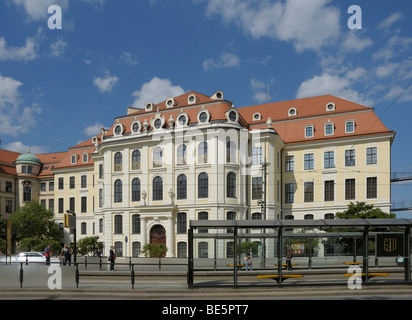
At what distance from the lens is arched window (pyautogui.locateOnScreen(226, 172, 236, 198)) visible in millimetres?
53312

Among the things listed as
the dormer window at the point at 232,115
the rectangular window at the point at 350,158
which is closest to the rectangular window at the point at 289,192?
the rectangular window at the point at 350,158

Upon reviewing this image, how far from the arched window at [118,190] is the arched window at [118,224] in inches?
80.4

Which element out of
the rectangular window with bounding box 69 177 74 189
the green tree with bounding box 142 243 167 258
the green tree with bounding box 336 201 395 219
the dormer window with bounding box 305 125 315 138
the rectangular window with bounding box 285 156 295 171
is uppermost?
the dormer window with bounding box 305 125 315 138

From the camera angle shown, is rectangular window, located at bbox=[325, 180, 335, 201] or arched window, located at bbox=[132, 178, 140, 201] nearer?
rectangular window, located at bbox=[325, 180, 335, 201]

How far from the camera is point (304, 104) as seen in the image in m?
63.4

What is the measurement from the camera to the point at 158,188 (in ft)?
185

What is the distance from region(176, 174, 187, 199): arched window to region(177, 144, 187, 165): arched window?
1581 millimetres

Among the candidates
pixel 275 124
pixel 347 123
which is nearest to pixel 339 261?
pixel 347 123

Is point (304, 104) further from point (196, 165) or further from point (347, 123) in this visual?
point (196, 165)

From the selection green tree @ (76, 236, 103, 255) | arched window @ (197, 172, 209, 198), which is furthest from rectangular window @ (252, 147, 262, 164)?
green tree @ (76, 236, 103, 255)

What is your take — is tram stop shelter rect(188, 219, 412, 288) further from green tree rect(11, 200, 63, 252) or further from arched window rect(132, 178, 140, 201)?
green tree rect(11, 200, 63, 252)

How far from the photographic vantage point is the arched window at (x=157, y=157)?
5681 centimetres
